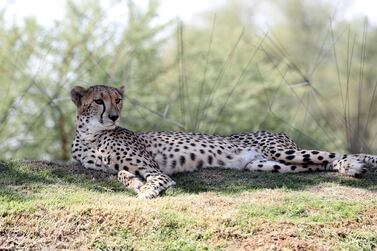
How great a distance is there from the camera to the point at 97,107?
6.14 meters

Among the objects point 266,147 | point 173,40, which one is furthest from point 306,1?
point 266,147

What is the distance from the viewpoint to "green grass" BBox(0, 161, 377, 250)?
4078 mm

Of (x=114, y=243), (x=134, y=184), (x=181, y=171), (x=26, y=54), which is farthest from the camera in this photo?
(x=26, y=54)

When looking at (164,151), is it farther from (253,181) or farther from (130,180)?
(253,181)

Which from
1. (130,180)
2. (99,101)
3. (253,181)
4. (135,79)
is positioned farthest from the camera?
(135,79)

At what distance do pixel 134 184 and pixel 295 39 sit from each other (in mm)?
16667

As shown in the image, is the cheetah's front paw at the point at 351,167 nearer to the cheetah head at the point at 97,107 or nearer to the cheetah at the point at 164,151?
the cheetah at the point at 164,151

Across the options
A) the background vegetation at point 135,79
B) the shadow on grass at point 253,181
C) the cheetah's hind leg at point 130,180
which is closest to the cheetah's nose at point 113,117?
the cheetah's hind leg at point 130,180

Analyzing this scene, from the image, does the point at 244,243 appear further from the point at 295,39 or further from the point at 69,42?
the point at 295,39

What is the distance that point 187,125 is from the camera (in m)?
8.83

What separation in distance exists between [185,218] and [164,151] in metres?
1.89

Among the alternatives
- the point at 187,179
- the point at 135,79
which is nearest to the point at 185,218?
the point at 187,179

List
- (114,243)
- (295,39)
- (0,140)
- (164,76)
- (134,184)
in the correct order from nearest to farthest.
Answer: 1. (114,243)
2. (134,184)
3. (0,140)
4. (164,76)
5. (295,39)

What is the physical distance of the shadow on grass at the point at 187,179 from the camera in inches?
212
